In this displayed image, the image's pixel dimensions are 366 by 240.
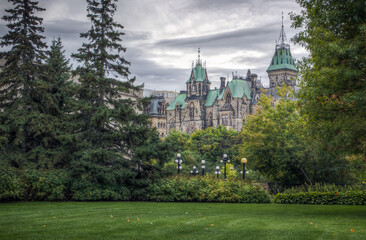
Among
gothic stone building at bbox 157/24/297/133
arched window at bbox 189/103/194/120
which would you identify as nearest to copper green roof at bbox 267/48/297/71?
gothic stone building at bbox 157/24/297/133

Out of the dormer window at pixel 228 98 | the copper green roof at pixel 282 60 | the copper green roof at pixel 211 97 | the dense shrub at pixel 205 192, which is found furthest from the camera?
the copper green roof at pixel 211 97

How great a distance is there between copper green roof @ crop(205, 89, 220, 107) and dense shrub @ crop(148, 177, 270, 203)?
102 metres

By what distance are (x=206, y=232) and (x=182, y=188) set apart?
40.2ft

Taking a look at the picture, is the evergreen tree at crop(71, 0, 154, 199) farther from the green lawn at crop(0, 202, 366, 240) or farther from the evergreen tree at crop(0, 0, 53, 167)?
the green lawn at crop(0, 202, 366, 240)

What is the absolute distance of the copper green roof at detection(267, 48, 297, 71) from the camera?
123m

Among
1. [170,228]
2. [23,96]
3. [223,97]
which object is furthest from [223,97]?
[170,228]

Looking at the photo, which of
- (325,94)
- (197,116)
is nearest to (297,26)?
(325,94)

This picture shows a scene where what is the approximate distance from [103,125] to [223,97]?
98173mm

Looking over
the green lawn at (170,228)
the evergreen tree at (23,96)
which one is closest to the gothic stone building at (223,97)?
the evergreen tree at (23,96)

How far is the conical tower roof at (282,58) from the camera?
123150mm

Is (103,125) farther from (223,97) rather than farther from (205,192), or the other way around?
(223,97)

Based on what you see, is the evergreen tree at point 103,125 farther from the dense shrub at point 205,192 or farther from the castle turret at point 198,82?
the castle turret at point 198,82

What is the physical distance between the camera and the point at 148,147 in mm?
24234

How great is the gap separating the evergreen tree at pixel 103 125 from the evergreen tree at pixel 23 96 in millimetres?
2918
